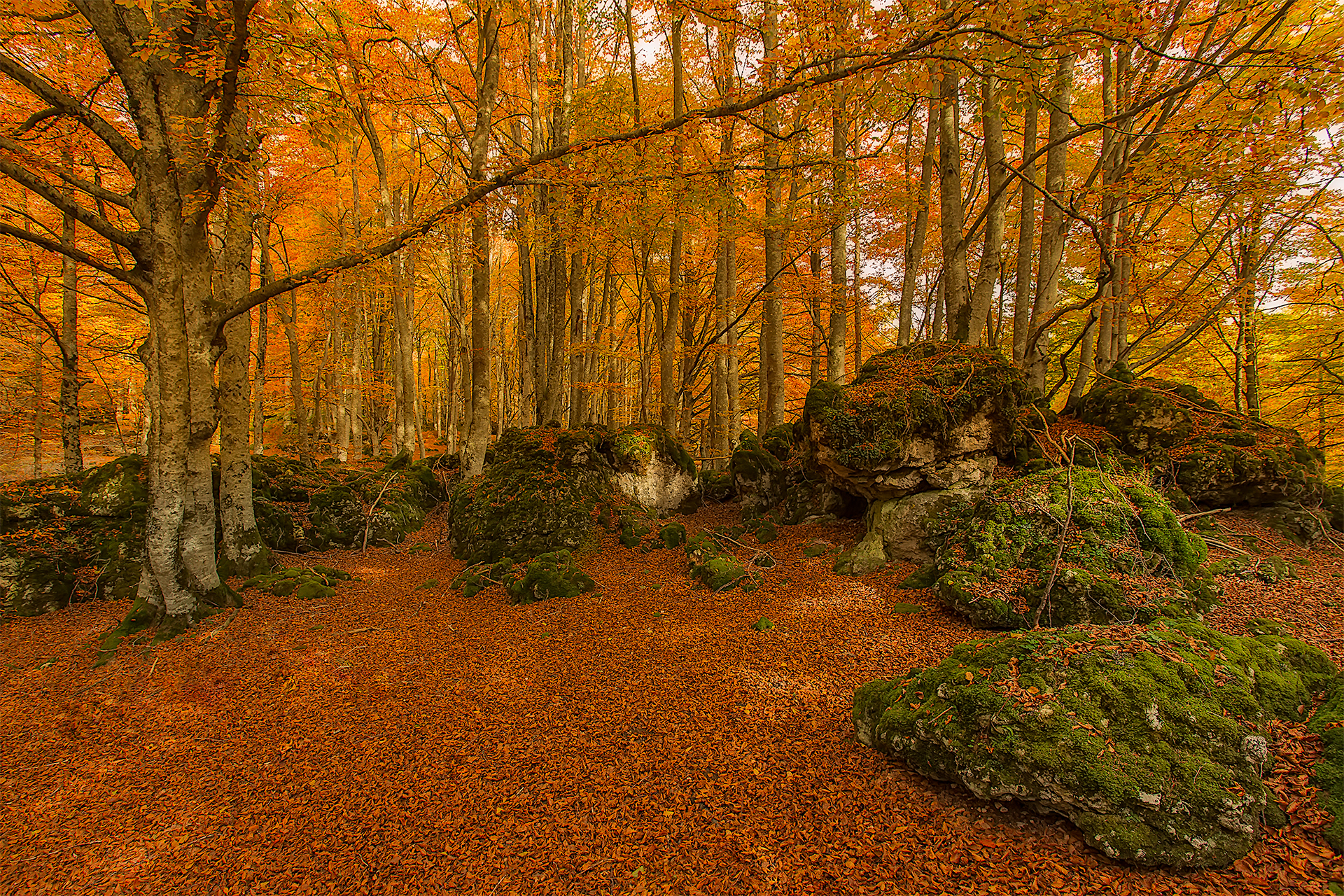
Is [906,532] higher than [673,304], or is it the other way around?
[673,304]

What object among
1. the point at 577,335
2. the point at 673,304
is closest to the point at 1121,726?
the point at 673,304

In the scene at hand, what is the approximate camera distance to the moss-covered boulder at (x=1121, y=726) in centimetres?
213

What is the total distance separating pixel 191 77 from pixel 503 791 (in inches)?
302

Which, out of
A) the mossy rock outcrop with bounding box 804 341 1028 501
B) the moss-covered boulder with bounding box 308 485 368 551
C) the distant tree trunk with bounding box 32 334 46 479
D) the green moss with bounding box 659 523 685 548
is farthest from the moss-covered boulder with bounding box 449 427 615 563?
the distant tree trunk with bounding box 32 334 46 479

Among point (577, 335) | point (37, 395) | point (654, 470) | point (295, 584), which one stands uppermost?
point (577, 335)

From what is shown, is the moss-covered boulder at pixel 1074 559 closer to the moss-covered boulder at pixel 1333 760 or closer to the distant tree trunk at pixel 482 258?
the moss-covered boulder at pixel 1333 760

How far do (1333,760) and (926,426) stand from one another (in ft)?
14.3

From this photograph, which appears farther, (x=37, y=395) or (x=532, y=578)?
(x=37, y=395)

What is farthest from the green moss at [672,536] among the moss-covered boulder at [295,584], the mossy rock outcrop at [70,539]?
the mossy rock outcrop at [70,539]

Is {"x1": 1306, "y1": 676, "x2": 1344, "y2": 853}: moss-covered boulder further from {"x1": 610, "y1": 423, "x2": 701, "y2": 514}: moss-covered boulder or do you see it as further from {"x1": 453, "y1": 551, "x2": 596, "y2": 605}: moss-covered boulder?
{"x1": 610, "y1": 423, "x2": 701, "y2": 514}: moss-covered boulder

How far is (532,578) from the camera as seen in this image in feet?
21.1

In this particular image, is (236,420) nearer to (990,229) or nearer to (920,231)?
(990,229)

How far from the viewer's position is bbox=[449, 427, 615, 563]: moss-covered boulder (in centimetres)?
771

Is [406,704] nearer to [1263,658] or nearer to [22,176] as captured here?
[22,176]
